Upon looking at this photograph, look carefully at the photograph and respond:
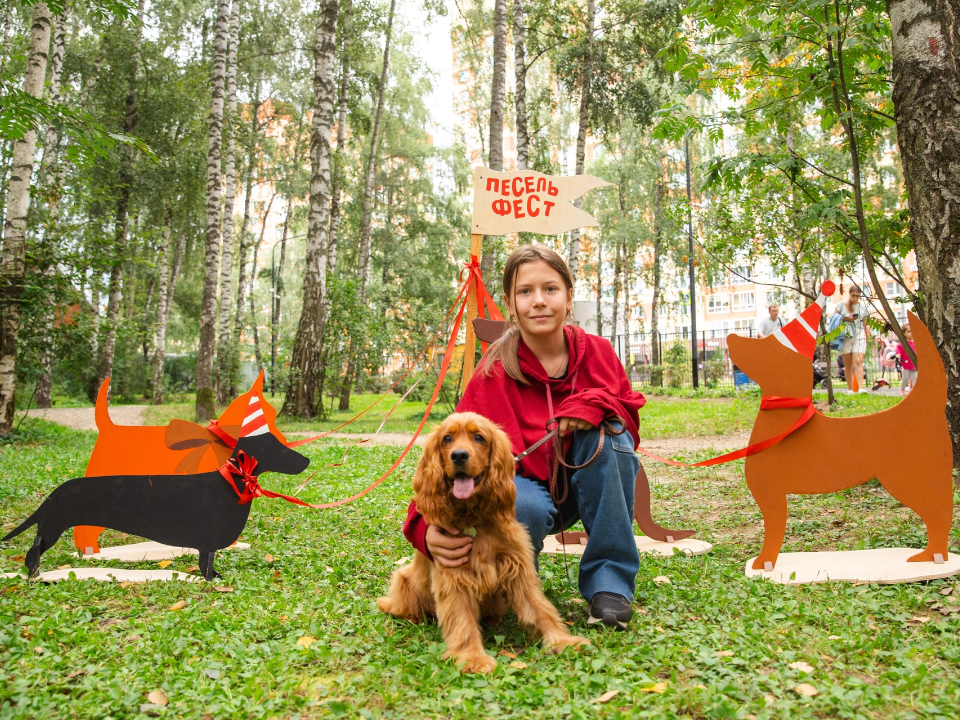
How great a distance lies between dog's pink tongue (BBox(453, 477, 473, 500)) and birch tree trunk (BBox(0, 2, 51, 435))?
851 cm

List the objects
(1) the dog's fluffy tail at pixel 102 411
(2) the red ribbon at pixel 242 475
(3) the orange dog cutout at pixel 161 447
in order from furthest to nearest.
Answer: (3) the orange dog cutout at pixel 161 447
(1) the dog's fluffy tail at pixel 102 411
(2) the red ribbon at pixel 242 475

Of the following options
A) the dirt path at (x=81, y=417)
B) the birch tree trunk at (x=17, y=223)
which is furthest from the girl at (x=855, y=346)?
the dirt path at (x=81, y=417)

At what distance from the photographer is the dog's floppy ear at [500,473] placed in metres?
2.55

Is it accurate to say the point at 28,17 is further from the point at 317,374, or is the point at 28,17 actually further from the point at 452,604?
the point at 452,604

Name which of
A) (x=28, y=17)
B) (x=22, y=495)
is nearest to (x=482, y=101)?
(x=28, y=17)

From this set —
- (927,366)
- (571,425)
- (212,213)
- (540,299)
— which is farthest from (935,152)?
(212,213)

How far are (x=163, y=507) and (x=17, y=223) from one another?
7.16 metres

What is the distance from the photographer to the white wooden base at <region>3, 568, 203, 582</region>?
3514 mm

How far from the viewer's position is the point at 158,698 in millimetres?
2221

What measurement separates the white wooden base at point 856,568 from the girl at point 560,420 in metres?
1.08

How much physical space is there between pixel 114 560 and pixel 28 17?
67.5 feet

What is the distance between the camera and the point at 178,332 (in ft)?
105

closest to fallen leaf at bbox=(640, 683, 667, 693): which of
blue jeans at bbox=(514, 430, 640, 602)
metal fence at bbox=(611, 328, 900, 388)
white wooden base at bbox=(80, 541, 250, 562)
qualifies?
blue jeans at bbox=(514, 430, 640, 602)

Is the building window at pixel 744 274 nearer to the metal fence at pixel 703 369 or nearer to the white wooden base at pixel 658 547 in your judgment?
the metal fence at pixel 703 369
